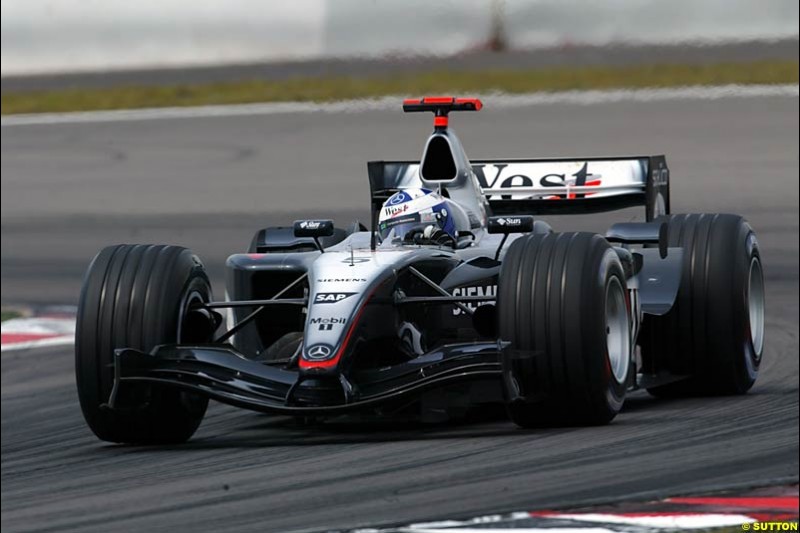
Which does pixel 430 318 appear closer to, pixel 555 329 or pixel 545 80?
pixel 555 329

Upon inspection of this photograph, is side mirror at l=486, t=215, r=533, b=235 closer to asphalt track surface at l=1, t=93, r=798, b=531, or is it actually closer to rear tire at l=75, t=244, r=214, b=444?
asphalt track surface at l=1, t=93, r=798, b=531

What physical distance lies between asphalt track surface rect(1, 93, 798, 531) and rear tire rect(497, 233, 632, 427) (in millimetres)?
233

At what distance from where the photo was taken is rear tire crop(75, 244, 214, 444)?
7684 millimetres

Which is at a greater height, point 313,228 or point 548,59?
point 548,59

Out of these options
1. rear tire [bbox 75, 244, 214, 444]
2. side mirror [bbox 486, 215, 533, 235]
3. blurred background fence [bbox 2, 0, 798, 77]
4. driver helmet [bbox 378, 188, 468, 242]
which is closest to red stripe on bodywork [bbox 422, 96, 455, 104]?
driver helmet [bbox 378, 188, 468, 242]

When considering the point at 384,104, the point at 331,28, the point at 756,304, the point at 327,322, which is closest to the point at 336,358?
the point at 327,322

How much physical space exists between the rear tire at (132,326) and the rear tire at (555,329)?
153 cm

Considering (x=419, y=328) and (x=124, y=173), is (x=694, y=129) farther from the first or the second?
(x=419, y=328)

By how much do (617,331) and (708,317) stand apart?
1.16 metres

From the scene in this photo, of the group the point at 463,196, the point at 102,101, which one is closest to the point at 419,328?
the point at 463,196

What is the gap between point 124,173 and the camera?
18297 millimetres

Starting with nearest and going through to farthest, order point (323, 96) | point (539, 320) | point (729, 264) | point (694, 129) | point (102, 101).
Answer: point (539, 320)
point (729, 264)
point (694, 129)
point (323, 96)
point (102, 101)

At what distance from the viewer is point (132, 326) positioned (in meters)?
7.70

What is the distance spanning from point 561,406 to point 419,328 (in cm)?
97
